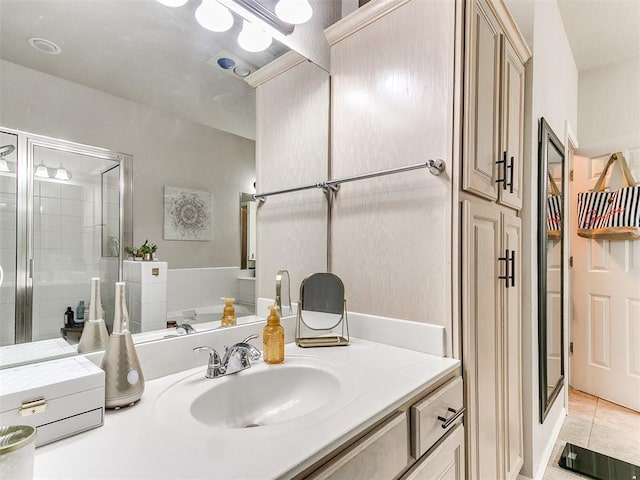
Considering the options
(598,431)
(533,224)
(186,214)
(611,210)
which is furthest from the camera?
(611,210)

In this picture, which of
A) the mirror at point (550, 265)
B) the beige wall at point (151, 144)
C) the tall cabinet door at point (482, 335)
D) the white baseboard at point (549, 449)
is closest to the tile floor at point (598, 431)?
the white baseboard at point (549, 449)

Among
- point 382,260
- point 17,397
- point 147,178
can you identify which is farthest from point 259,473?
point 382,260

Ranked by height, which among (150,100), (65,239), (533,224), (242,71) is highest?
(242,71)

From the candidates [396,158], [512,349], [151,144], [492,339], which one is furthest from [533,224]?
[151,144]

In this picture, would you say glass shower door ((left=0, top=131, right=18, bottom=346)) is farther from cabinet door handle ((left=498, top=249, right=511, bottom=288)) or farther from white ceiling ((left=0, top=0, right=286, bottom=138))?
cabinet door handle ((left=498, top=249, right=511, bottom=288))

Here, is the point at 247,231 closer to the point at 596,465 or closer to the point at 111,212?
the point at 111,212

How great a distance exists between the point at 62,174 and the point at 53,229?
14 cm

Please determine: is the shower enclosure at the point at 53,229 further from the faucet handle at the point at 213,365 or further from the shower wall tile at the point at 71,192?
the faucet handle at the point at 213,365

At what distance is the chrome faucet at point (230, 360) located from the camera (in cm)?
99

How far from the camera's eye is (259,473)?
0.56m

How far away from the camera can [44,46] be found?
0.83 meters

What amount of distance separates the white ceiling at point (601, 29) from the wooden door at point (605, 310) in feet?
2.40

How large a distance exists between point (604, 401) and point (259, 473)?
324cm

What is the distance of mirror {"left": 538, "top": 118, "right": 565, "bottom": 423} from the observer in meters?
1.88
